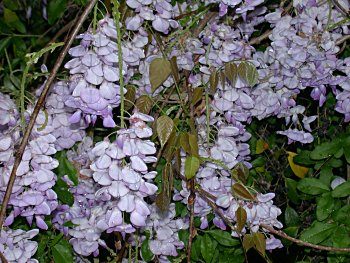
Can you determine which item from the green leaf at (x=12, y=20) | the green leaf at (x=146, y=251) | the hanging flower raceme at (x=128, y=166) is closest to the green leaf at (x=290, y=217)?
the green leaf at (x=146, y=251)

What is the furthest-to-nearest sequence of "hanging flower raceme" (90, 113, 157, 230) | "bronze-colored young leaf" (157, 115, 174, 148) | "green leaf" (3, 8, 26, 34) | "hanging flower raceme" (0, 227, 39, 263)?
"green leaf" (3, 8, 26, 34) < "hanging flower raceme" (0, 227, 39, 263) < "bronze-colored young leaf" (157, 115, 174, 148) < "hanging flower raceme" (90, 113, 157, 230)

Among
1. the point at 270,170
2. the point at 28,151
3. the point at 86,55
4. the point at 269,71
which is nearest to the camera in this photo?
the point at 86,55

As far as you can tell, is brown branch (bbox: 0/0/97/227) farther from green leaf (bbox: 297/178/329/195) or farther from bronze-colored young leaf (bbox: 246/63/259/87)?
green leaf (bbox: 297/178/329/195)

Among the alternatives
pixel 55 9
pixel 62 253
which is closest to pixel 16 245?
pixel 62 253

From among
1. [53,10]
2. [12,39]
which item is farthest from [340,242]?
[12,39]

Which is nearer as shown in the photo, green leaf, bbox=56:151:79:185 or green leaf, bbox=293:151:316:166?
green leaf, bbox=56:151:79:185

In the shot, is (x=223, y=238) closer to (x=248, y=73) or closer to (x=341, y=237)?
(x=341, y=237)

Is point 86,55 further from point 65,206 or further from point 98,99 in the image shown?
point 65,206

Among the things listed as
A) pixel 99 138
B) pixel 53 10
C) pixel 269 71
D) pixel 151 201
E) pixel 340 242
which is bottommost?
pixel 340 242

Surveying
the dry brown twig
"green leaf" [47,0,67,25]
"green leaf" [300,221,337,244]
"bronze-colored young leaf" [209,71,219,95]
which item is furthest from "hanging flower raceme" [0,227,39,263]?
"green leaf" [47,0,67,25]
